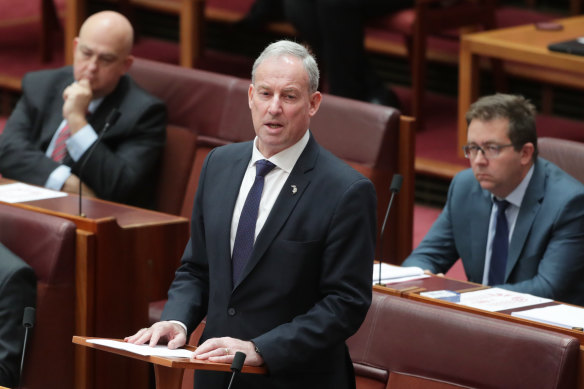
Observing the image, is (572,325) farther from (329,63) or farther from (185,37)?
(185,37)

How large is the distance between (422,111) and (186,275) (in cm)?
201

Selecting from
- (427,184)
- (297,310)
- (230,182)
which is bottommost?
(427,184)

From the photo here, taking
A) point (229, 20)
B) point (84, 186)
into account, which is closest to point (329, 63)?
point (229, 20)

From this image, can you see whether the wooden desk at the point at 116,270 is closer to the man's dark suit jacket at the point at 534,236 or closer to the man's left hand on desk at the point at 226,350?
the man's dark suit jacket at the point at 534,236

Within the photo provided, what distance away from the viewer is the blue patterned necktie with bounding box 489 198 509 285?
2.14 meters

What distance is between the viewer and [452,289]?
76.6 inches

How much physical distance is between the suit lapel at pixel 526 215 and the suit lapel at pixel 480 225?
6cm

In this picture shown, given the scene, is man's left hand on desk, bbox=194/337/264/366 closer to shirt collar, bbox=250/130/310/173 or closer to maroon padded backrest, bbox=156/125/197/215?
shirt collar, bbox=250/130/310/173

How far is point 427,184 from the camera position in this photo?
3.13m

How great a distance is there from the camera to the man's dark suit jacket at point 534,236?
2.06 meters

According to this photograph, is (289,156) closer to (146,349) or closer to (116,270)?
(146,349)

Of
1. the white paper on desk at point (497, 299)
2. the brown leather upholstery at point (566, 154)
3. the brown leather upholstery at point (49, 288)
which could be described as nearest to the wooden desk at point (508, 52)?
the brown leather upholstery at point (566, 154)

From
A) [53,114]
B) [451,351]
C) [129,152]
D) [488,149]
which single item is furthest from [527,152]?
[53,114]

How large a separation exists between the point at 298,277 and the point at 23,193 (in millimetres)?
1101
